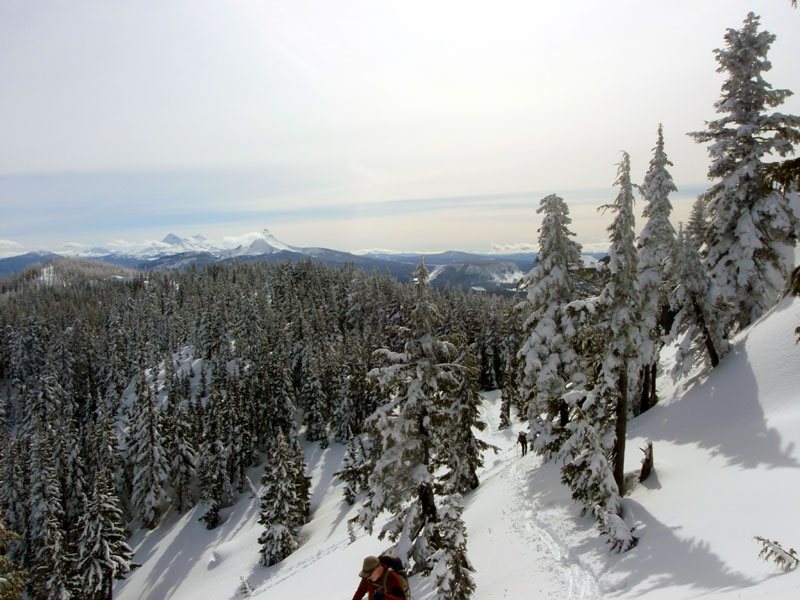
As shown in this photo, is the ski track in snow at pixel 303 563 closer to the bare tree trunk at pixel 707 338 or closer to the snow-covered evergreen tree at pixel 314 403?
the bare tree trunk at pixel 707 338

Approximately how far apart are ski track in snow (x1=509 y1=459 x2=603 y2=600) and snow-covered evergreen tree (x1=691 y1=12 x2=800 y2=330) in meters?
14.0

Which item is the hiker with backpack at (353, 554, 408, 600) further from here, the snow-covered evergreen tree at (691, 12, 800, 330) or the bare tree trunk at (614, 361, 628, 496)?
the snow-covered evergreen tree at (691, 12, 800, 330)

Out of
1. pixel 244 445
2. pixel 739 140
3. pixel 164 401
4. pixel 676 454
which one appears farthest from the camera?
pixel 164 401

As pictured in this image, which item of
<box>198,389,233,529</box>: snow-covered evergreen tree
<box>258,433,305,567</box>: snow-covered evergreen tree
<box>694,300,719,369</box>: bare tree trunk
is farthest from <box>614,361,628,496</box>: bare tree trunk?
<box>198,389,233,529</box>: snow-covered evergreen tree

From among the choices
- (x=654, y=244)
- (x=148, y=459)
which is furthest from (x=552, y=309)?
(x=148, y=459)

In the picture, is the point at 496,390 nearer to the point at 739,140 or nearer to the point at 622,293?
the point at 739,140

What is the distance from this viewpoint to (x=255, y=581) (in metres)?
35.7

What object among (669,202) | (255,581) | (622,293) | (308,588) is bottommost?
(255,581)

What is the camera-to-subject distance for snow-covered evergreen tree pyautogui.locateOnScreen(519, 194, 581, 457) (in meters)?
19.7

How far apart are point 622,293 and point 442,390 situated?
711cm

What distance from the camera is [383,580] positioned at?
6.89 meters

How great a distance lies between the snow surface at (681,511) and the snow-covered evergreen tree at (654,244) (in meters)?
3.98

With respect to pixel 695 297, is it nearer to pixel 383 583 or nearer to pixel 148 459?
pixel 383 583

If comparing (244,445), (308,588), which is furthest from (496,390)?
(308,588)
